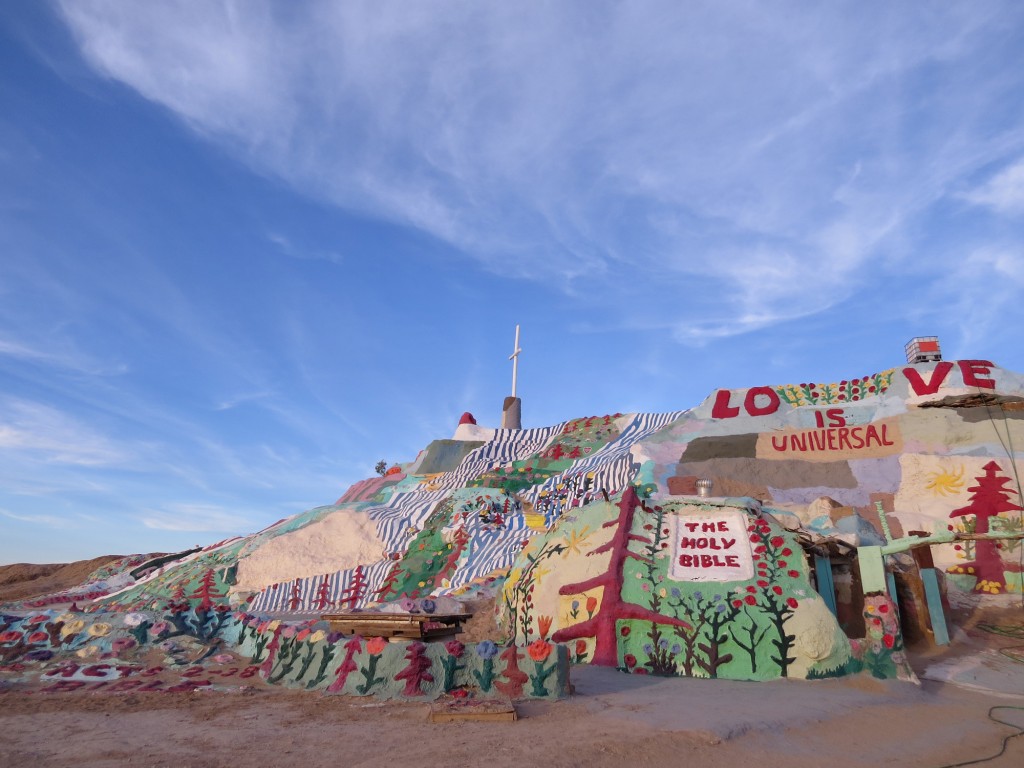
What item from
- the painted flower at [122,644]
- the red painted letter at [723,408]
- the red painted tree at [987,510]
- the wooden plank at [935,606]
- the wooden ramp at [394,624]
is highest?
the red painted letter at [723,408]

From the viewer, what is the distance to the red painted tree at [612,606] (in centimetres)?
930

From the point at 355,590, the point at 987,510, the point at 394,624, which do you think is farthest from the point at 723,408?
the point at 394,624

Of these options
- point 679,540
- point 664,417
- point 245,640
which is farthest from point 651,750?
point 664,417

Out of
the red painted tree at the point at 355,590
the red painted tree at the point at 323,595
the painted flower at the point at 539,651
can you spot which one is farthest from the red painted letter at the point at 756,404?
the painted flower at the point at 539,651

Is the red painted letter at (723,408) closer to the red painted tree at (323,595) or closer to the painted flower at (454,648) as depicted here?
the red painted tree at (323,595)

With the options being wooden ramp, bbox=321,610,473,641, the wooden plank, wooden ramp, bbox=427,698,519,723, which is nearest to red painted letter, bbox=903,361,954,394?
the wooden plank

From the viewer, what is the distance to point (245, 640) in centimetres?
969

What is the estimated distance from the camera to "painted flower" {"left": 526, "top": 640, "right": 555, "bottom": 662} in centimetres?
714

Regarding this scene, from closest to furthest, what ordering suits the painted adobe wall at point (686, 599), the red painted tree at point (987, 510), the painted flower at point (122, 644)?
the painted adobe wall at point (686, 599) < the painted flower at point (122, 644) < the red painted tree at point (987, 510)

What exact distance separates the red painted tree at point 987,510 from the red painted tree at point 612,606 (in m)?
12.1

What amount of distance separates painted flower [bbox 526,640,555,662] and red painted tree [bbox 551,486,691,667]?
241 centimetres

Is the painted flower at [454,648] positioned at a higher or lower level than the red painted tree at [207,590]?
lower

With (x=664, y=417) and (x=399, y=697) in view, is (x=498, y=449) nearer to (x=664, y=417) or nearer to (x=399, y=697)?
(x=664, y=417)

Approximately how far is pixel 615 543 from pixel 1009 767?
567 centimetres
